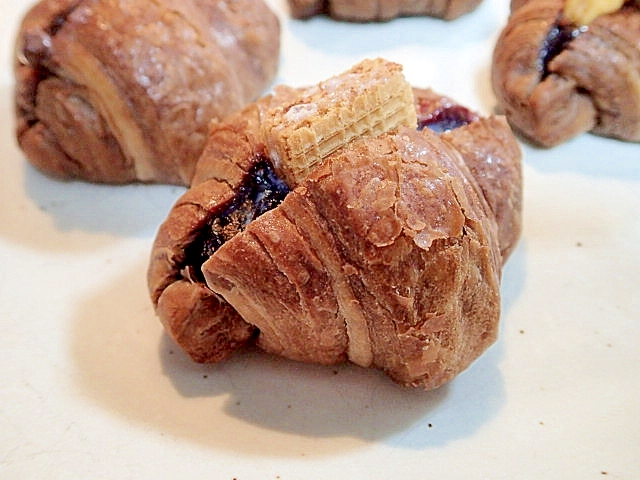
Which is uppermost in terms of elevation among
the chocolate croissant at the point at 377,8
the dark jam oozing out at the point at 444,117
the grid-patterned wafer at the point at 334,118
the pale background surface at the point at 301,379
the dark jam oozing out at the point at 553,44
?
the grid-patterned wafer at the point at 334,118

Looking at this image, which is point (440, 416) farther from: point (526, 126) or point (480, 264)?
point (526, 126)

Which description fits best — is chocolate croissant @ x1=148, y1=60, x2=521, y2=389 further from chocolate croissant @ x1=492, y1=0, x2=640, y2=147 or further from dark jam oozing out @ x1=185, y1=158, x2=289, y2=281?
chocolate croissant @ x1=492, y1=0, x2=640, y2=147

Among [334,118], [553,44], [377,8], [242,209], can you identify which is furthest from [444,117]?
[377,8]

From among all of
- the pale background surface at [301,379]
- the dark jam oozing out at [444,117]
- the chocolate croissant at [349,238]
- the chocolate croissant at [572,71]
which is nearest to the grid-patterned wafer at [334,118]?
the chocolate croissant at [349,238]

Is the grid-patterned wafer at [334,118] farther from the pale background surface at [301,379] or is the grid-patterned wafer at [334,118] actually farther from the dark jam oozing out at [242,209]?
the pale background surface at [301,379]

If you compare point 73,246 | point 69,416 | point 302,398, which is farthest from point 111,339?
point 302,398

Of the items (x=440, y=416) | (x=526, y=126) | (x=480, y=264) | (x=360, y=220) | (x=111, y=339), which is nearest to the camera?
(x=360, y=220)

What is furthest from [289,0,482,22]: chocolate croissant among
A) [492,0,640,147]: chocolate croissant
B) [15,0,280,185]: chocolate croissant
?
[15,0,280,185]: chocolate croissant
